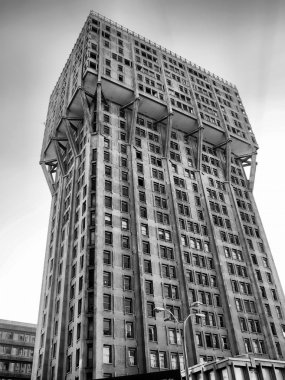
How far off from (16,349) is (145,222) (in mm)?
45088

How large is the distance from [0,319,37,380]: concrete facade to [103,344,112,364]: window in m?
42.4

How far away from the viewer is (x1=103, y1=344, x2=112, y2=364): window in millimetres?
45094

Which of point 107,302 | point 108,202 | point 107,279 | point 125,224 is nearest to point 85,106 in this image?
point 108,202

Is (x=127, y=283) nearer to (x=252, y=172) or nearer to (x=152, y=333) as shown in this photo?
(x=152, y=333)

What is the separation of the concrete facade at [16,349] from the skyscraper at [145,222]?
25.7 metres

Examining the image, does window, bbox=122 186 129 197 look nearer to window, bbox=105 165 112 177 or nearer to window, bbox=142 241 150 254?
window, bbox=105 165 112 177

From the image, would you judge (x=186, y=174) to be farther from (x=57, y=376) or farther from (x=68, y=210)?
(x=57, y=376)

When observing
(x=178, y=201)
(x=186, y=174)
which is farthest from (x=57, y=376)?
(x=186, y=174)

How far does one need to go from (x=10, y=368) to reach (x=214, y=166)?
2347 inches

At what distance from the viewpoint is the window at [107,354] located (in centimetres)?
4509

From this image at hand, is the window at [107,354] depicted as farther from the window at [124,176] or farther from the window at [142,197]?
the window at [124,176]

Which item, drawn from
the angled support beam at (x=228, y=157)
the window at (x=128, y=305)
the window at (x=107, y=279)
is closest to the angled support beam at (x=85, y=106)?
the window at (x=107, y=279)

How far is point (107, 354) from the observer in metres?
45.6

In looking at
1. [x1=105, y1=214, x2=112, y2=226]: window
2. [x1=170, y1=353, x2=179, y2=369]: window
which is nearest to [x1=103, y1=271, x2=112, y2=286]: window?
[x1=105, y1=214, x2=112, y2=226]: window
